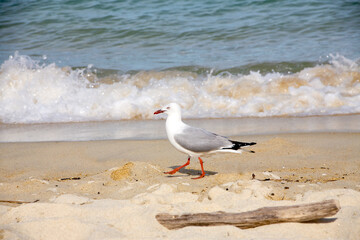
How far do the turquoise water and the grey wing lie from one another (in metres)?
6.10

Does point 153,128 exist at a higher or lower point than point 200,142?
lower

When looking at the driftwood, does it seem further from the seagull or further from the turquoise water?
the turquoise water

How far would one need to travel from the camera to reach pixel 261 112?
8578 mm

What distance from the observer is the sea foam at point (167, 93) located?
8773mm

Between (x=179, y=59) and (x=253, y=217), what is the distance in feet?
28.7

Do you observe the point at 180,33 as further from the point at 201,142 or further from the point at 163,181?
the point at 163,181

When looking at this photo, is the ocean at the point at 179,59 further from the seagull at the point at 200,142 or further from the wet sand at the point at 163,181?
the seagull at the point at 200,142

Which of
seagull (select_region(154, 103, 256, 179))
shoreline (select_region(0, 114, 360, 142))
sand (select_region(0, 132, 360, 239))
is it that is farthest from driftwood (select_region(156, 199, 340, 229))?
shoreline (select_region(0, 114, 360, 142))

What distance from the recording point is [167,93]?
391 inches

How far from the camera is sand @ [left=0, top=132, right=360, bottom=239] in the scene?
10.4ft

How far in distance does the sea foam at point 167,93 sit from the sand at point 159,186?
2.26 m

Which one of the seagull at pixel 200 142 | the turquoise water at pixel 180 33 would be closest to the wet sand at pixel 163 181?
the seagull at pixel 200 142

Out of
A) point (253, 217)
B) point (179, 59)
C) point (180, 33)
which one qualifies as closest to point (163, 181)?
point (253, 217)

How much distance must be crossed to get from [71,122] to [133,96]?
148 cm
